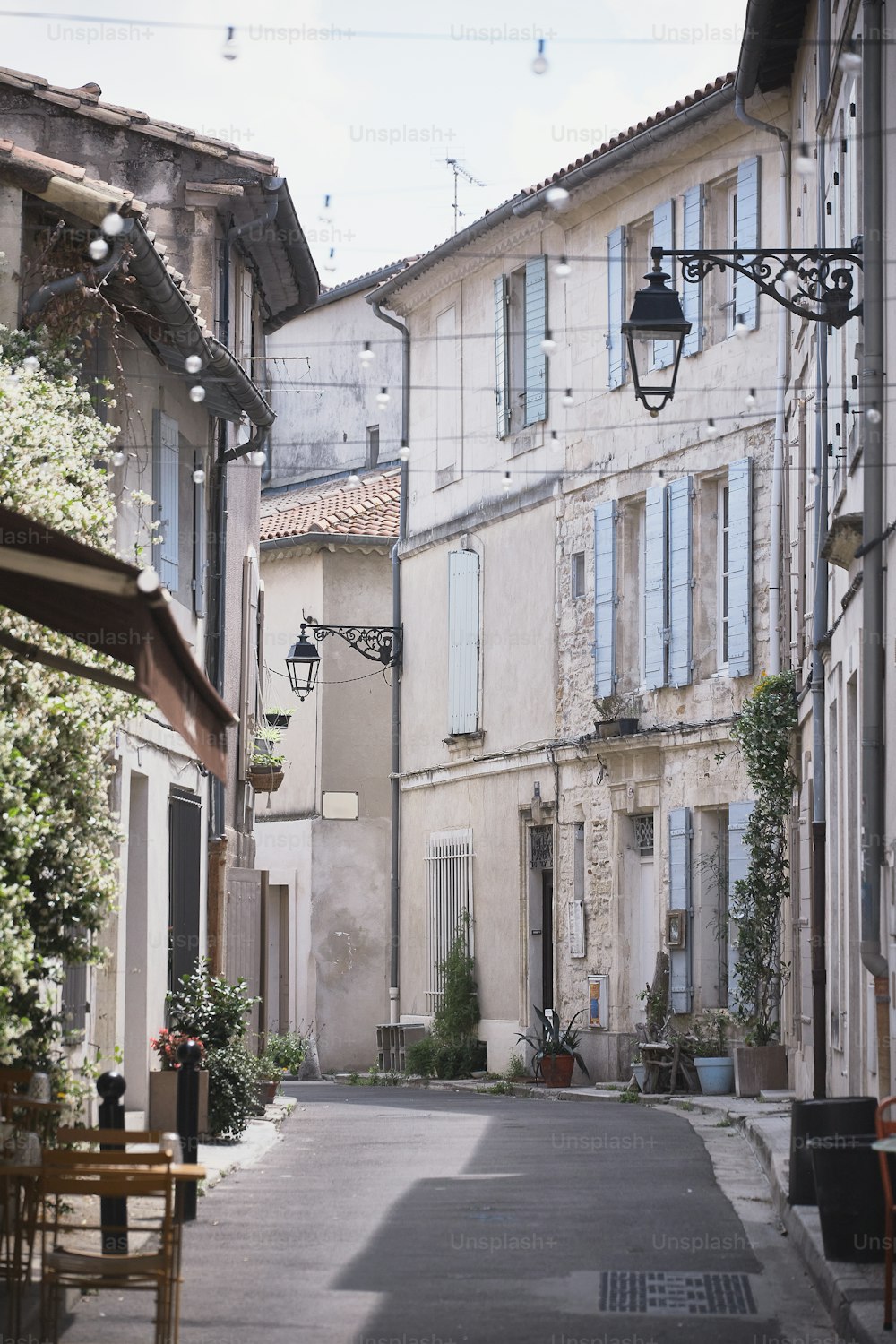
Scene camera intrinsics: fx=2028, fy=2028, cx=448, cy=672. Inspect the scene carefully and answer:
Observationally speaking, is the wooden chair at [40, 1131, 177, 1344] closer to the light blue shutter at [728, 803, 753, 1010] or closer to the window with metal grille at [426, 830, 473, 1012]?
the light blue shutter at [728, 803, 753, 1010]

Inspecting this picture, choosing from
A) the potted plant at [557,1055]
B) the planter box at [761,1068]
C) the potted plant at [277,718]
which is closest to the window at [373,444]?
the potted plant at [277,718]

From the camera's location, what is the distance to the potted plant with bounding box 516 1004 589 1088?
67.2 feet

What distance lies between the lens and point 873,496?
11.1 m

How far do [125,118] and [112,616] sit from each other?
9.70 m

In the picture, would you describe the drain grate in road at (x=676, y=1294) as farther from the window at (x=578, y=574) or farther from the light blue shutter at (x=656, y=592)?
the window at (x=578, y=574)

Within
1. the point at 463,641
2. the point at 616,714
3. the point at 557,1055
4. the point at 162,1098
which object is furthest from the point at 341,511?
the point at 162,1098

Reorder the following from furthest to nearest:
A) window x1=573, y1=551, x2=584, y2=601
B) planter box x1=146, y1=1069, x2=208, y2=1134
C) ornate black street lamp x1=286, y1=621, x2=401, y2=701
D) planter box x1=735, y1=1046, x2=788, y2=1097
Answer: ornate black street lamp x1=286, y1=621, x2=401, y2=701 → window x1=573, y1=551, x2=584, y2=601 → planter box x1=735, y1=1046, x2=788, y2=1097 → planter box x1=146, y1=1069, x2=208, y2=1134

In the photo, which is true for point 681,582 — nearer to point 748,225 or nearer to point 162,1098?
point 748,225

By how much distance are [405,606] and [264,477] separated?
292 inches

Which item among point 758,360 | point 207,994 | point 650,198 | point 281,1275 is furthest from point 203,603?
point 281,1275

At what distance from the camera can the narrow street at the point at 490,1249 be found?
7367mm

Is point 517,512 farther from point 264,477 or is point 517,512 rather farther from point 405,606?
point 264,477

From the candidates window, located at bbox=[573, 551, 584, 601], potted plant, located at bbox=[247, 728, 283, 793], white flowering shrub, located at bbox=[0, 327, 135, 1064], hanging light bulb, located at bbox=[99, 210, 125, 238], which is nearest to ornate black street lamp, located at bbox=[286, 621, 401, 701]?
window, located at bbox=[573, 551, 584, 601]

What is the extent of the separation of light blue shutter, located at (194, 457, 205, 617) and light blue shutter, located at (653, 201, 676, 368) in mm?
5692
